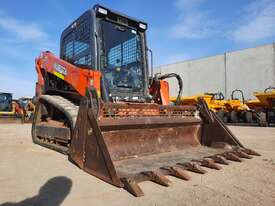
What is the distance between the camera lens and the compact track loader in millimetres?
3609

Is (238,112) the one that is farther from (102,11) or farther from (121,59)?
(102,11)

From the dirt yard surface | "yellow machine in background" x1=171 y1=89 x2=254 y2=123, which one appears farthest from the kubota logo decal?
"yellow machine in background" x1=171 y1=89 x2=254 y2=123

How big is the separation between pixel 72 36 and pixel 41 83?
137 centimetres

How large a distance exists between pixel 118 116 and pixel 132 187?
1422 mm

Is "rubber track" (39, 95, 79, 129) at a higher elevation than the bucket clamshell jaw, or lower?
higher

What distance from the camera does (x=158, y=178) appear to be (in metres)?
3.19

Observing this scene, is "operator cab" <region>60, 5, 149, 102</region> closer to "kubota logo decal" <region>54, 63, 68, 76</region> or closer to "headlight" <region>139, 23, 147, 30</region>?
"headlight" <region>139, 23, 147, 30</region>

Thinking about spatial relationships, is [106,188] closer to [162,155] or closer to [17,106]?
[162,155]

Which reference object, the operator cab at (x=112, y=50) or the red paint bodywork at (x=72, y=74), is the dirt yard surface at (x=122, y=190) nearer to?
the red paint bodywork at (x=72, y=74)

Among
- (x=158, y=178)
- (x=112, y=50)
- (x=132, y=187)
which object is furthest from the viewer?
(x=112, y=50)

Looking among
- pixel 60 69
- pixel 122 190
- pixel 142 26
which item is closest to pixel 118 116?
pixel 122 190

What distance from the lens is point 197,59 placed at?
30656 millimetres

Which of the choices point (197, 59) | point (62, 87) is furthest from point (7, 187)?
point (197, 59)

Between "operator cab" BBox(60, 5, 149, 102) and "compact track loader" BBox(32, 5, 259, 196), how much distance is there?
0.02 metres
